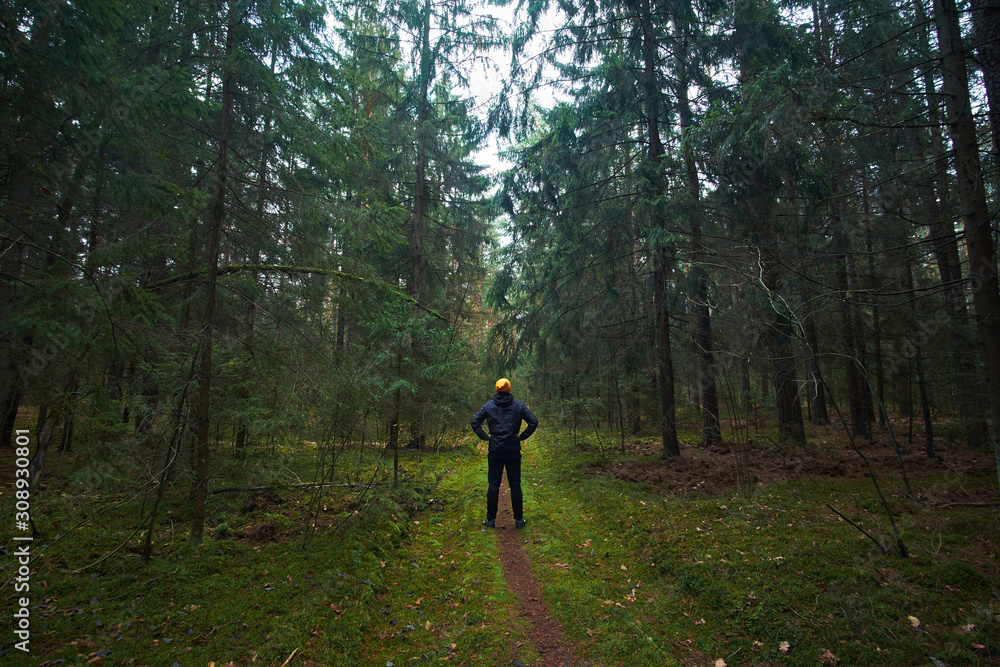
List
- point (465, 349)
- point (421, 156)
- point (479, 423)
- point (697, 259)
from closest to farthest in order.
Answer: point (479, 423), point (465, 349), point (697, 259), point (421, 156)

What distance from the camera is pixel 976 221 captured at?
466 centimetres

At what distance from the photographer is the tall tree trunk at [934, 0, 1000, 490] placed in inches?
181

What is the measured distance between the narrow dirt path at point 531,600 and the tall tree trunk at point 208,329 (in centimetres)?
379

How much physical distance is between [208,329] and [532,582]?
4.94 m

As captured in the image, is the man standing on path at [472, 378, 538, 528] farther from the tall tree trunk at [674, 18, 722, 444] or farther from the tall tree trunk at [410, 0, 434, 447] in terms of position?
the tall tree trunk at [410, 0, 434, 447]

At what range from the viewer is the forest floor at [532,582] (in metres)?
3.33

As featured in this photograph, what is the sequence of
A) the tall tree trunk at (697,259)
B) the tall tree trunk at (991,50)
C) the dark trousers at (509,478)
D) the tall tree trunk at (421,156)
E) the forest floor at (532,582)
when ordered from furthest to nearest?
the tall tree trunk at (421,156)
the tall tree trunk at (697,259)
the dark trousers at (509,478)
the tall tree trunk at (991,50)
the forest floor at (532,582)

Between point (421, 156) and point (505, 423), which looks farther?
point (421, 156)

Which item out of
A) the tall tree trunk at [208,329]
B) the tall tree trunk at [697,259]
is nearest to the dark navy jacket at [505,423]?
the tall tree trunk at [208,329]

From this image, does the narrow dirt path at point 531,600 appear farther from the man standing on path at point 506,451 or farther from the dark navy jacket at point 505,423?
the dark navy jacket at point 505,423

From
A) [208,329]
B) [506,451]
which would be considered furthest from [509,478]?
[208,329]

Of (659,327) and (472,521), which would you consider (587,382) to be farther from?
(472,521)

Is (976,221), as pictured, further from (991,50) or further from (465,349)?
(465,349)

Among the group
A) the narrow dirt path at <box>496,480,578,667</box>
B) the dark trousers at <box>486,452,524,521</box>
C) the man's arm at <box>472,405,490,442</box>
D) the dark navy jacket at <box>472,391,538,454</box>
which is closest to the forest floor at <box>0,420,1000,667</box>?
the narrow dirt path at <box>496,480,578,667</box>
